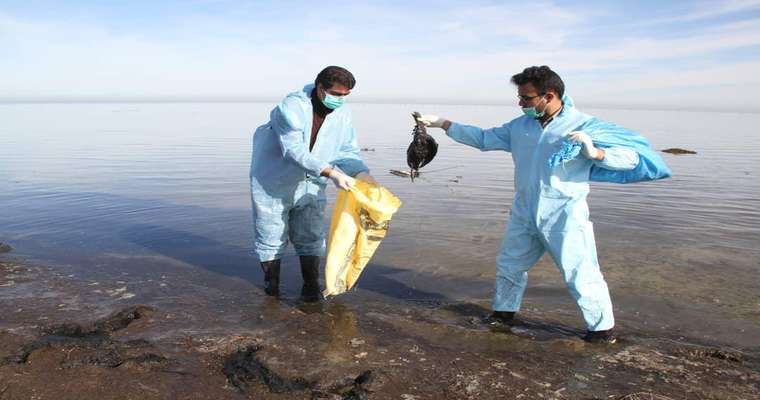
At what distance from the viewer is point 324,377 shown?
11.2ft

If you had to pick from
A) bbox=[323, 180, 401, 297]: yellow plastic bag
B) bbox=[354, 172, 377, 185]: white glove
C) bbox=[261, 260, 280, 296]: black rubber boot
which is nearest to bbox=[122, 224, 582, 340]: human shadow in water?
bbox=[261, 260, 280, 296]: black rubber boot

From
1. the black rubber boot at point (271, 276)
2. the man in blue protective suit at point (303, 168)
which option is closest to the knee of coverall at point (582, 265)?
the man in blue protective suit at point (303, 168)

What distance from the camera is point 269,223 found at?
15.5 feet

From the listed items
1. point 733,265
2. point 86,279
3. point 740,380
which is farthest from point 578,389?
point 86,279

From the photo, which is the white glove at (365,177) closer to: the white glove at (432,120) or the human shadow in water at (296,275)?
the white glove at (432,120)

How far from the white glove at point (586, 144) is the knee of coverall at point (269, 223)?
97.9 inches

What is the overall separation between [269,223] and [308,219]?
36cm

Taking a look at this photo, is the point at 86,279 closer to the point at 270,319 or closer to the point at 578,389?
the point at 270,319

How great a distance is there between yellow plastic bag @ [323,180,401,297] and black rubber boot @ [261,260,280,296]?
0.66m

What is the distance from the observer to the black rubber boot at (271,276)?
4.98 metres

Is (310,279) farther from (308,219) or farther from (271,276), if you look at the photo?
(308,219)

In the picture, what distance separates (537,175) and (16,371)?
373cm

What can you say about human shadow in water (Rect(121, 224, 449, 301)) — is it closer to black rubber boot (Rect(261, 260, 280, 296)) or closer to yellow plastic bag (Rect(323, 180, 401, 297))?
black rubber boot (Rect(261, 260, 280, 296))

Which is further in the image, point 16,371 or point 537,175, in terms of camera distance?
point 537,175
